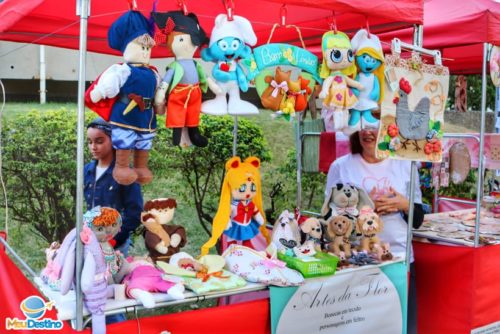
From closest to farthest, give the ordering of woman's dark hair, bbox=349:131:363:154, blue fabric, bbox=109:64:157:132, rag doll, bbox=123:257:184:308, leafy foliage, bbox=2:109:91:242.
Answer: rag doll, bbox=123:257:184:308
blue fabric, bbox=109:64:157:132
woman's dark hair, bbox=349:131:363:154
leafy foliage, bbox=2:109:91:242

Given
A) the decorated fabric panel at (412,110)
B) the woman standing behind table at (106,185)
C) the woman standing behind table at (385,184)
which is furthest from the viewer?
the woman standing behind table at (106,185)

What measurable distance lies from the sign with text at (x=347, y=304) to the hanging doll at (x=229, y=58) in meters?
0.85

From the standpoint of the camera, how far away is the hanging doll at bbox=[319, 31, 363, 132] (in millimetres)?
2613

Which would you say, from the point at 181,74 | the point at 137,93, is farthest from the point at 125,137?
the point at 181,74

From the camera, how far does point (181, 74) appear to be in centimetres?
238

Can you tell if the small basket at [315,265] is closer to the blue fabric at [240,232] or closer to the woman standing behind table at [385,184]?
the blue fabric at [240,232]

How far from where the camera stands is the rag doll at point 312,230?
2.71 m

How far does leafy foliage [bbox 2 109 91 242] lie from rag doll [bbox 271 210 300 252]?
9.10 ft

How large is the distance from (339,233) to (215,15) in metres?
1.46

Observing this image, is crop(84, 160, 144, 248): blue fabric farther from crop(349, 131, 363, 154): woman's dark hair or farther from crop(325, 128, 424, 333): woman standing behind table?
crop(349, 131, 363, 154): woman's dark hair

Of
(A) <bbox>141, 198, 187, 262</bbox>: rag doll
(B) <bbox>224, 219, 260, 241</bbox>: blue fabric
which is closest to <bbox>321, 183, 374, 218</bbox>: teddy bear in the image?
(B) <bbox>224, 219, 260, 241</bbox>: blue fabric

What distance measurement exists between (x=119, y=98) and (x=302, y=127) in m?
2.59

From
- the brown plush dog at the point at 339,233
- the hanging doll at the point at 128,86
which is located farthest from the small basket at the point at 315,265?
the hanging doll at the point at 128,86

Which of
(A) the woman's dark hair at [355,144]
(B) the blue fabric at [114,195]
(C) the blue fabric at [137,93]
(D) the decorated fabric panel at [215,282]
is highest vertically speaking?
(C) the blue fabric at [137,93]
